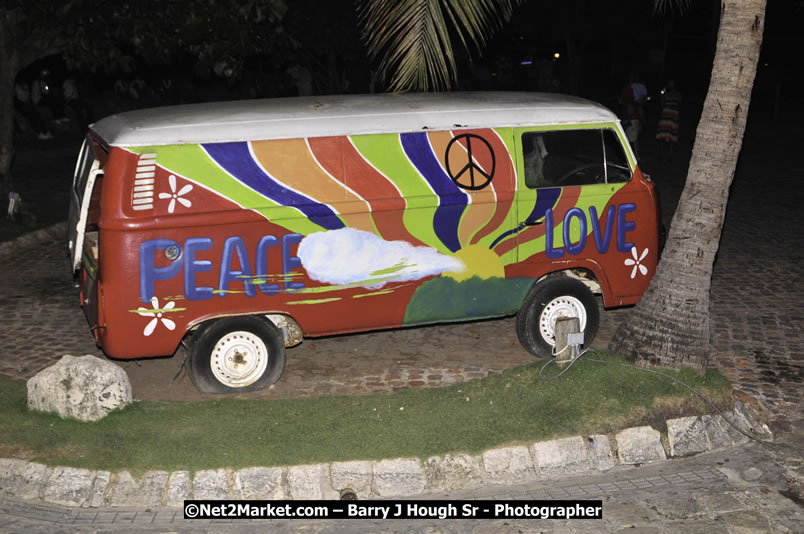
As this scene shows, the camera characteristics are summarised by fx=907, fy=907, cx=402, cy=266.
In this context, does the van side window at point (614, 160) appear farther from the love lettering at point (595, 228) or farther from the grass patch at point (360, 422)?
the grass patch at point (360, 422)

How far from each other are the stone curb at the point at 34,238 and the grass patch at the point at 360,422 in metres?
6.00

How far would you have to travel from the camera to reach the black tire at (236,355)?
8008 mm

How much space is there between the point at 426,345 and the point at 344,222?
6.75 ft

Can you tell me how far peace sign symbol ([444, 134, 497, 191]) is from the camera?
8.28m

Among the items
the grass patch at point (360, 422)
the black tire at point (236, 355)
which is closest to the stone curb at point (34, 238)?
the grass patch at point (360, 422)

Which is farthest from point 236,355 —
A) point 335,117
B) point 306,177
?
point 335,117

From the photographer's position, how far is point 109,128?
790 centimetres

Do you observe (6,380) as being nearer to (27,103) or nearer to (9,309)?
(9,309)

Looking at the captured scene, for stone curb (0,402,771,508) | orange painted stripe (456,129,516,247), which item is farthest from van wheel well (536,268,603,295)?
stone curb (0,402,771,508)

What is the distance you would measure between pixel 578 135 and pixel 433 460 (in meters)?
3.69

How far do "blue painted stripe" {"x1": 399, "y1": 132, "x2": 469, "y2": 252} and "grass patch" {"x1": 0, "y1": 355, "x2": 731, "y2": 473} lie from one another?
1412 millimetres

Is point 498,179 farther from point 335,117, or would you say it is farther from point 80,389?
point 80,389

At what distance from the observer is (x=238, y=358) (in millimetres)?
8148

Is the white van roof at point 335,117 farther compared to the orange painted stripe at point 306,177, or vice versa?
the orange painted stripe at point 306,177
